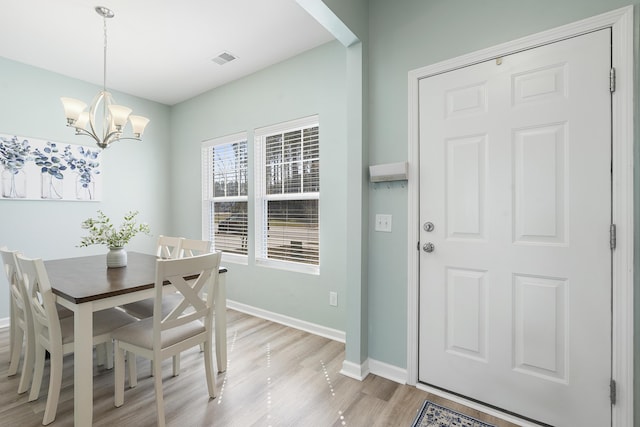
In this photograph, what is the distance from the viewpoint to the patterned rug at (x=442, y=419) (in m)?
1.64

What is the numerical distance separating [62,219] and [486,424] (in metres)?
4.50

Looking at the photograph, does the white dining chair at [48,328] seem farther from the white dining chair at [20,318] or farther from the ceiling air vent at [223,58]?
the ceiling air vent at [223,58]

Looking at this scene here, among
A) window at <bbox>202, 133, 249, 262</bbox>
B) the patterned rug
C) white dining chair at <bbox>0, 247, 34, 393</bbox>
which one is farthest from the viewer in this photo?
window at <bbox>202, 133, 249, 262</bbox>

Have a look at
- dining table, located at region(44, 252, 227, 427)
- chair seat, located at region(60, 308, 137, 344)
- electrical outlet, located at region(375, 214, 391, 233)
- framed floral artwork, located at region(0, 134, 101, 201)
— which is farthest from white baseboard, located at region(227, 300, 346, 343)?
framed floral artwork, located at region(0, 134, 101, 201)

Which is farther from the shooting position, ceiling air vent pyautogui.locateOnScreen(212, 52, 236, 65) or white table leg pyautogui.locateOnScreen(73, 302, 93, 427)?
ceiling air vent pyautogui.locateOnScreen(212, 52, 236, 65)

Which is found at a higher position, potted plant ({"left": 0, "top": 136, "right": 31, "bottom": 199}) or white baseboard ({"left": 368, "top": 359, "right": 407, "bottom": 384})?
potted plant ({"left": 0, "top": 136, "right": 31, "bottom": 199})

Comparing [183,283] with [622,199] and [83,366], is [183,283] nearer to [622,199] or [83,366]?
[83,366]

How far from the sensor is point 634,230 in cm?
139

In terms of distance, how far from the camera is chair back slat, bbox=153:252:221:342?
1.58m

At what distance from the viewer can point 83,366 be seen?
60.5 inches

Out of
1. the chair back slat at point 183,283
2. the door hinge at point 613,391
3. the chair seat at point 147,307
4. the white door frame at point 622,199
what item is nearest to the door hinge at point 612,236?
the white door frame at point 622,199

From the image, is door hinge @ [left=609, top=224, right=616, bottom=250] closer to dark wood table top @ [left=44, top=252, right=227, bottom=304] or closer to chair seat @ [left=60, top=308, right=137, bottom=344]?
dark wood table top @ [left=44, top=252, right=227, bottom=304]

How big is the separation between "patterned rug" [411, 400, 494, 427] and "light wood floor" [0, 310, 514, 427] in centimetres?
5

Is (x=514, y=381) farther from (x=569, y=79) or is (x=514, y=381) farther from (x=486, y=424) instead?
(x=569, y=79)
